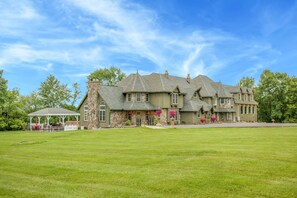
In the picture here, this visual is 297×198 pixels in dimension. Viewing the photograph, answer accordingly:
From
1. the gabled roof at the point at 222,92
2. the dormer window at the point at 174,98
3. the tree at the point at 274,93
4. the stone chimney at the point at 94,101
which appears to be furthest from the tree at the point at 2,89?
the tree at the point at 274,93

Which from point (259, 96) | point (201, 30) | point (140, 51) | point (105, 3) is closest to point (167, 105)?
point (140, 51)

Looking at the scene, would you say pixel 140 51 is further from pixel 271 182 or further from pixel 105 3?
pixel 271 182

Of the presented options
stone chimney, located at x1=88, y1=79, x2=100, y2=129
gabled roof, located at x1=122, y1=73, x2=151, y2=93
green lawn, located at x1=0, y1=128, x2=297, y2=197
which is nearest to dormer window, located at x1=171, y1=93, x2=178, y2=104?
gabled roof, located at x1=122, y1=73, x2=151, y2=93

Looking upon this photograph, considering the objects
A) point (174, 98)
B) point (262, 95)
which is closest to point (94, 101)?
point (174, 98)

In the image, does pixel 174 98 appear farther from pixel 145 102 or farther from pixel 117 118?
pixel 117 118

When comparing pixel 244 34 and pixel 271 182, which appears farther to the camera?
pixel 244 34

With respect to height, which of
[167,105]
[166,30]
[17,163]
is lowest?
[17,163]

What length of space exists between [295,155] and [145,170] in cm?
631

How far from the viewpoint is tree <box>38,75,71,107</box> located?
65000mm

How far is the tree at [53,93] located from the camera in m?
65.0

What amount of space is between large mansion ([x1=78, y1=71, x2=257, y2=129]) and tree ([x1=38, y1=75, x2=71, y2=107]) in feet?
78.3

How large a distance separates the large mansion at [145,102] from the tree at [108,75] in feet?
67.2

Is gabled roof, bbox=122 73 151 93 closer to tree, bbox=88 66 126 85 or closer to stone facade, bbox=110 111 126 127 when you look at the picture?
stone facade, bbox=110 111 126 127

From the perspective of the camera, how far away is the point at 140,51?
32906mm
